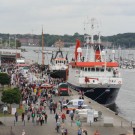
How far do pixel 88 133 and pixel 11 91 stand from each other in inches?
415

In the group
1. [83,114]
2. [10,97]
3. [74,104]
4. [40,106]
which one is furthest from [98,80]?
[83,114]

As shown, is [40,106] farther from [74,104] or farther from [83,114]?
[83,114]

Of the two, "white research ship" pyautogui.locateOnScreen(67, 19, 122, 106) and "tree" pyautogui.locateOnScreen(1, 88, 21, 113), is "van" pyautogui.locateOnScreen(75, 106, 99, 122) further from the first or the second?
"white research ship" pyautogui.locateOnScreen(67, 19, 122, 106)

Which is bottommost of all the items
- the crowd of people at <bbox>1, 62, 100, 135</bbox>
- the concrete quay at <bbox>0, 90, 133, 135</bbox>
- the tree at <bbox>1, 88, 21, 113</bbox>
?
the concrete quay at <bbox>0, 90, 133, 135</bbox>

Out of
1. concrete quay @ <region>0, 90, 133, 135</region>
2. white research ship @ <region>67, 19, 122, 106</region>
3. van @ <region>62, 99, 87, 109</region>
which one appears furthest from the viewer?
white research ship @ <region>67, 19, 122, 106</region>

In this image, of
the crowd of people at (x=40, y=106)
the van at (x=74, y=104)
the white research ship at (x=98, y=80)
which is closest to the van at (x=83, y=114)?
the crowd of people at (x=40, y=106)

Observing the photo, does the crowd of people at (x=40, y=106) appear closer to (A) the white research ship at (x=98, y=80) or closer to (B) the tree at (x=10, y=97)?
(B) the tree at (x=10, y=97)

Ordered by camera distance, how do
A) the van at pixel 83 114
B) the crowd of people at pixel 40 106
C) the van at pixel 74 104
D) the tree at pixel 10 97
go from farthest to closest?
the van at pixel 74 104, the tree at pixel 10 97, the van at pixel 83 114, the crowd of people at pixel 40 106

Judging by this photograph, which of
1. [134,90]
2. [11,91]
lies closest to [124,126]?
[11,91]

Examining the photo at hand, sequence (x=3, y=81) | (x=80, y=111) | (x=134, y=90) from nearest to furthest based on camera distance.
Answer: (x=80, y=111) → (x=3, y=81) → (x=134, y=90)

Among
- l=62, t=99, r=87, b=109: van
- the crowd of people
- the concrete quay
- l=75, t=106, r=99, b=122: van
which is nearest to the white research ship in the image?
the crowd of people

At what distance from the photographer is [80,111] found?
4106cm

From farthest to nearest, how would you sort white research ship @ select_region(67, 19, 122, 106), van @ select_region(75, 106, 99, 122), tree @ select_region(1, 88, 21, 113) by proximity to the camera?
white research ship @ select_region(67, 19, 122, 106) → tree @ select_region(1, 88, 21, 113) → van @ select_region(75, 106, 99, 122)

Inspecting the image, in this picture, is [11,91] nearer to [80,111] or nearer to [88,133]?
[80,111]
